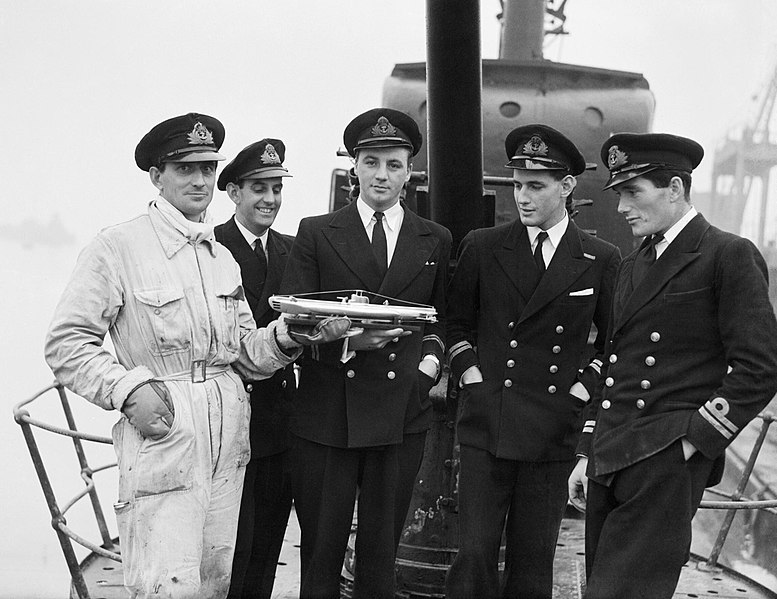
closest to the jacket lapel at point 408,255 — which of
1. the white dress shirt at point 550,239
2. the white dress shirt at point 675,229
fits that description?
the white dress shirt at point 550,239

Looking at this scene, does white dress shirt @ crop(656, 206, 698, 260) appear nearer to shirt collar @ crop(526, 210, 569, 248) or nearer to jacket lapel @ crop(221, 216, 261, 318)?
shirt collar @ crop(526, 210, 569, 248)

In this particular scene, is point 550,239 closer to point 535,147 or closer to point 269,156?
point 535,147

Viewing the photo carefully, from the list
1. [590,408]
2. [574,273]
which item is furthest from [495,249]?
[590,408]

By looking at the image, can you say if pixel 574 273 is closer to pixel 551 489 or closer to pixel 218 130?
pixel 551 489

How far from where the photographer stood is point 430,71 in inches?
137

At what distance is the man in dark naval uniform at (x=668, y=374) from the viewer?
2.78m

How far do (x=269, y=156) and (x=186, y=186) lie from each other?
72 cm

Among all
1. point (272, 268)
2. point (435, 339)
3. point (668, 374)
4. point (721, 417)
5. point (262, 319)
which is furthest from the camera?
point (272, 268)

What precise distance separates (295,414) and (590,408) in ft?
3.31

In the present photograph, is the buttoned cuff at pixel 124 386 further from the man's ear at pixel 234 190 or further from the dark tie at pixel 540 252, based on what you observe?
the dark tie at pixel 540 252

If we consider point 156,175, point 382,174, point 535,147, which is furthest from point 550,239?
point 156,175

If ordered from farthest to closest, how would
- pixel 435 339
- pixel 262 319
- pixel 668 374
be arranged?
pixel 262 319, pixel 435 339, pixel 668 374

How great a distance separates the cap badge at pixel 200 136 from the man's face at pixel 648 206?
1.34 meters

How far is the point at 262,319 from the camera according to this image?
3.70m
